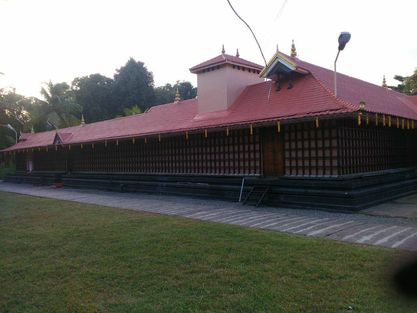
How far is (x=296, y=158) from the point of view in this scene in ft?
39.7

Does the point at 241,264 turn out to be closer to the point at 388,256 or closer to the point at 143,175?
the point at 388,256

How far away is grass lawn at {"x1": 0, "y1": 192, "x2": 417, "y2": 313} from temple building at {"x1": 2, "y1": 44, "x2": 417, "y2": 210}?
435 centimetres

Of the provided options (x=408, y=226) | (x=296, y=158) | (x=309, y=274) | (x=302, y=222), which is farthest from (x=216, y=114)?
(x=309, y=274)

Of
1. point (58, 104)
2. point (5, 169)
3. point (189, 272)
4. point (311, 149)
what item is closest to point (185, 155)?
point (311, 149)

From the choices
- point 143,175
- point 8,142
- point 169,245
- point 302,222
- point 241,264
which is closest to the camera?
point 241,264

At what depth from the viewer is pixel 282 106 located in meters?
12.7

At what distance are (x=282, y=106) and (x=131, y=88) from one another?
40.0 metres

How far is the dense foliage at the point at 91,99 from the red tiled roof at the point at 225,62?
2546 cm

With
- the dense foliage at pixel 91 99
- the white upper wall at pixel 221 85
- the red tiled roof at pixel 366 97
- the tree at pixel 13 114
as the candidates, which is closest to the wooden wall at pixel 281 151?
the red tiled roof at pixel 366 97

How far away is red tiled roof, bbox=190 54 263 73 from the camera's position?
15303 mm

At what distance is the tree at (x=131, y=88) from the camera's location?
50.1m

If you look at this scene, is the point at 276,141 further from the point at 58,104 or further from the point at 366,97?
the point at 58,104

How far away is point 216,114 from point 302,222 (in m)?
7.30

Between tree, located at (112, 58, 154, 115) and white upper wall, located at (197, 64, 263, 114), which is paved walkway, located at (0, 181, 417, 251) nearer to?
white upper wall, located at (197, 64, 263, 114)
